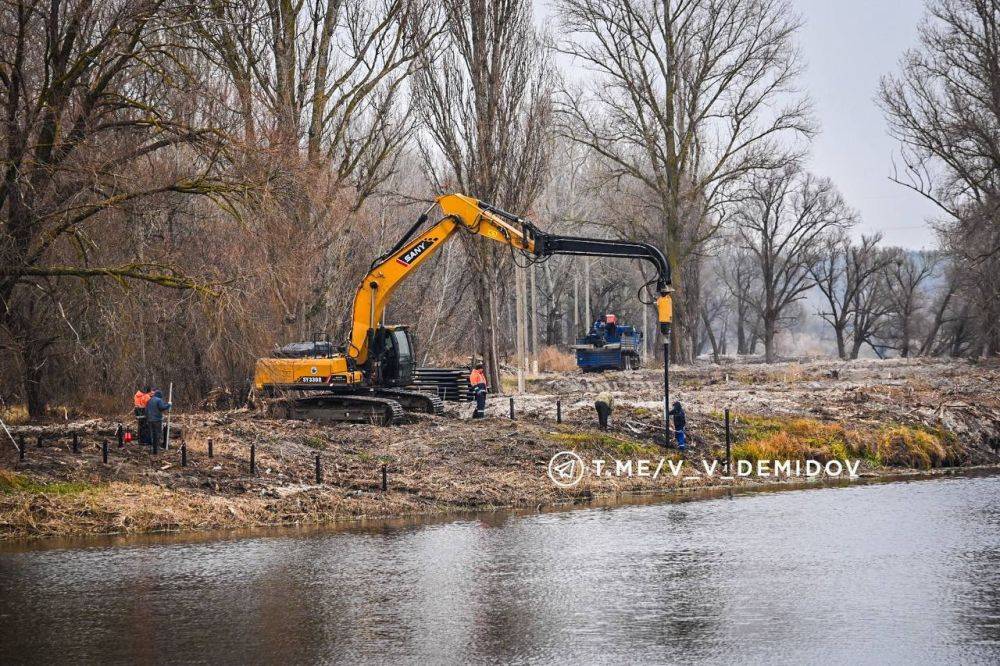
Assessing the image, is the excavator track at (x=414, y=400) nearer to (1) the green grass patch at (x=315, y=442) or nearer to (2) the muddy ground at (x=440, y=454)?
(2) the muddy ground at (x=440, y=454)

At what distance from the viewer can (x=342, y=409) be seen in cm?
2720

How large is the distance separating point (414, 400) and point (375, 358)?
1.44m

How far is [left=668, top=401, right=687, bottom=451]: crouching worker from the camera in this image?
24703 millimetres

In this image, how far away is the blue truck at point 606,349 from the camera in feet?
165

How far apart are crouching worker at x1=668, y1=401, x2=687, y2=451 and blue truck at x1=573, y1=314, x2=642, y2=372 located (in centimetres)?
2422

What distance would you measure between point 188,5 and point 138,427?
812 cm

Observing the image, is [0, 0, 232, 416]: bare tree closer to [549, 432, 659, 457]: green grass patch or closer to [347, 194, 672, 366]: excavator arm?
[347, 194, 672, 366]: excavator arm

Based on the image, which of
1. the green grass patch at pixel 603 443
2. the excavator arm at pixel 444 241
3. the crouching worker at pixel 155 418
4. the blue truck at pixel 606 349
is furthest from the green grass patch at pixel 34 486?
the blue truck at pixel 606 349

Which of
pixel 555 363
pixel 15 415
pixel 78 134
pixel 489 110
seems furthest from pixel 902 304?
pixel 78 134

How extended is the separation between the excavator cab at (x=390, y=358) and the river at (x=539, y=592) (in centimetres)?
935

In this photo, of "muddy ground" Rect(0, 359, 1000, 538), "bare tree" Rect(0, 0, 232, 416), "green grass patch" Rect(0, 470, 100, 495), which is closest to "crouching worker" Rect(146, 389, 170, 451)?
"muddy ground" Rect(0, 359, 1000, 538)

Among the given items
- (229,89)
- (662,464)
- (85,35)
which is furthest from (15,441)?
(662,464)

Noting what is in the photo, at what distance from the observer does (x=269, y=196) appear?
21.2m

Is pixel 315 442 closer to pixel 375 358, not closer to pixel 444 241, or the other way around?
pixel 375 358
